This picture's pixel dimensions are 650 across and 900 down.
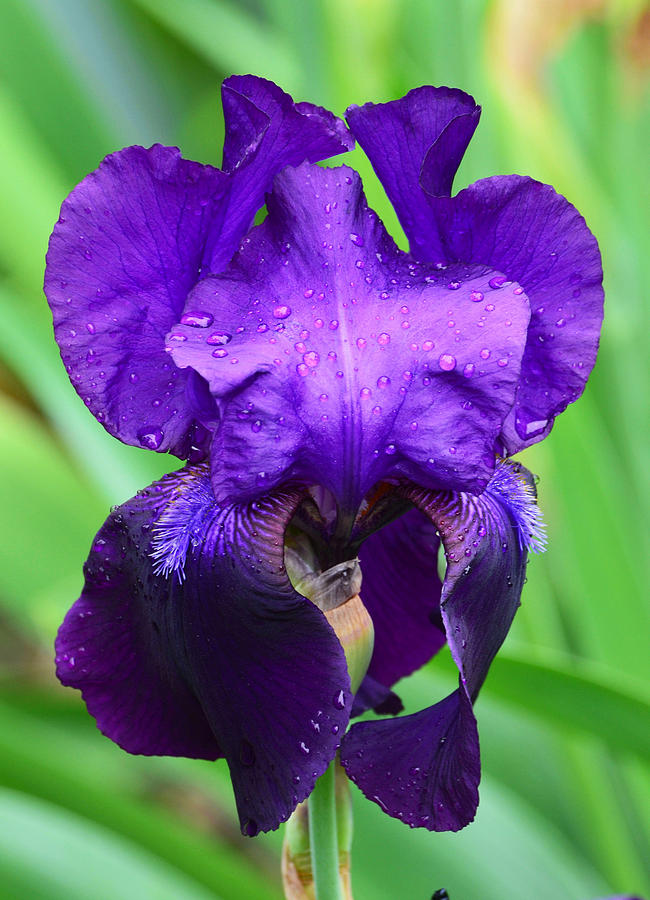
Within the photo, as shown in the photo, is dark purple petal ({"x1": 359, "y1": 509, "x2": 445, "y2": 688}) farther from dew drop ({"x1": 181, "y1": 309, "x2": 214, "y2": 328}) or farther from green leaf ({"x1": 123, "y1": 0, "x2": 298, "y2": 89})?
green leaf ({"x1": 123, "y1": 0, "x2": 298, "y2": 89})

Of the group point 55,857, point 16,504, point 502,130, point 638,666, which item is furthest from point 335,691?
point 502,130

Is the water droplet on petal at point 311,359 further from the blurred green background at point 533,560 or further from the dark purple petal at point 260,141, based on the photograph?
the blurred green background at point 533,560

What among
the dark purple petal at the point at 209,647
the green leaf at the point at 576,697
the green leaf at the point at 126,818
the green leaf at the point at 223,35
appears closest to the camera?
the dark purple petal at the point at 209,647

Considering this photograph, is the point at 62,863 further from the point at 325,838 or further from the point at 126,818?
the point at 325,838

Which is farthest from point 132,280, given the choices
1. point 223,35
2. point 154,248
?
point 223,35

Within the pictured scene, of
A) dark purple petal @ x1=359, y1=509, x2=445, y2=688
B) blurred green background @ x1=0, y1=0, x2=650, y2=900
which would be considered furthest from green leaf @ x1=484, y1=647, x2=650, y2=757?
dark purple petal @ x1=359, y1=509, x2=445, y2=688

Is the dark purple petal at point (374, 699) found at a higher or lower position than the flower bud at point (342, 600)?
lower

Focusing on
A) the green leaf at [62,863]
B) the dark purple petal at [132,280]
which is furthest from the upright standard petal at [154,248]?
the green leaf at [62,863]
